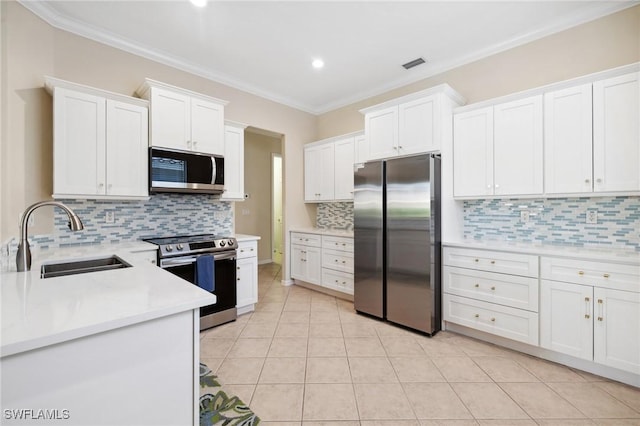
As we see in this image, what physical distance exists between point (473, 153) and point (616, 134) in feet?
3.28

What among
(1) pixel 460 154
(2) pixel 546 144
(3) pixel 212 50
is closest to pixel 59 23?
(3) pixel 212 50

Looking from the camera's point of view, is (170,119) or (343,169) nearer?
(170,119)

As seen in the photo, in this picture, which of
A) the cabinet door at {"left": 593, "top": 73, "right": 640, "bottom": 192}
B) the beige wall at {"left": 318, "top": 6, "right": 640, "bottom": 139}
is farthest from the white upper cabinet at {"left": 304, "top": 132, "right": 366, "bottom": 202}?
the cabinet door at {"left": 593, "top": 73, "right": 640, "bottom": 192}

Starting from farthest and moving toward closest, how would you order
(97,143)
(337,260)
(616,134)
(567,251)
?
(337,260)
(97,143)
(567,251)
(616,134)

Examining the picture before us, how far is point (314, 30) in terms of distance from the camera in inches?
110

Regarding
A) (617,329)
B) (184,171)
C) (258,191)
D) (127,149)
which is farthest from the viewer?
(258,191)

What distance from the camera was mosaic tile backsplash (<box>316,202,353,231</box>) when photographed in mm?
A: 4450

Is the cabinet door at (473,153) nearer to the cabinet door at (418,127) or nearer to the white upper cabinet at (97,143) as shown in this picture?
the cabinet door at (418,127)

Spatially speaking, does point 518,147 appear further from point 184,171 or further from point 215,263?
point 184,171

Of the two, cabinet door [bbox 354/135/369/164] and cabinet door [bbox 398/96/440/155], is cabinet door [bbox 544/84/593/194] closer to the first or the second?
cabinet door [bbox 398/96/440/155]

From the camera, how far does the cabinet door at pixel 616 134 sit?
2107 mm

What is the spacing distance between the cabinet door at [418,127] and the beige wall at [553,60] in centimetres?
67

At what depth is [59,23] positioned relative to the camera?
8.52 ft

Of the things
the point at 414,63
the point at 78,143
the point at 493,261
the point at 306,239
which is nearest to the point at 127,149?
the point at 78,143
